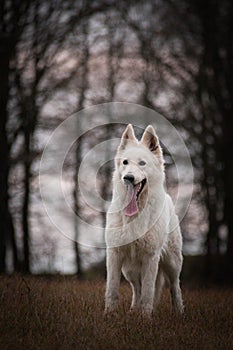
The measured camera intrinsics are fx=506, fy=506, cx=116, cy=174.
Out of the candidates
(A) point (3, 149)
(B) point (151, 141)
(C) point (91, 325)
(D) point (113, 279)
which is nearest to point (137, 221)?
(D) point (113, 279)

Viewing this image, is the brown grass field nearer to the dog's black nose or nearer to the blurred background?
the dog's black nose

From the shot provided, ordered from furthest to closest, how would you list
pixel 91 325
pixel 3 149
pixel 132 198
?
pixel 3 149 → pixel 132 198 → pixel 91 325

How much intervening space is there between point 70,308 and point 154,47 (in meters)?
8.63

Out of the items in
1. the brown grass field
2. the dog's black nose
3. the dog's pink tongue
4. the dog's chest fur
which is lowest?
the brown grass field

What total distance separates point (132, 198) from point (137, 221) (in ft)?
1.11

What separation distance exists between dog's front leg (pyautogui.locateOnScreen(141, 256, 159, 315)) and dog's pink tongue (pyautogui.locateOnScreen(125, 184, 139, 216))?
2.19ft

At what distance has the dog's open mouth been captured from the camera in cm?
668

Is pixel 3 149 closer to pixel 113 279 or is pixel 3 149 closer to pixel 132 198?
pixel 132 198

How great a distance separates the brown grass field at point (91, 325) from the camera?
5.30 m

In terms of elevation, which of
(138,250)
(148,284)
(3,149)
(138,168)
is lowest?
(148,284)

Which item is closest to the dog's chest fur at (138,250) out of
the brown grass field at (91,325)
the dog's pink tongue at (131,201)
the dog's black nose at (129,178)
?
the dog's pink tongue at (131,201)

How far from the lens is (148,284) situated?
22.0 ft

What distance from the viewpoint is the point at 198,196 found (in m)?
13.7

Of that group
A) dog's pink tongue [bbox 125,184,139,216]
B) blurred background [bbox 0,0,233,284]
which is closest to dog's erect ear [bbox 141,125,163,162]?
dog's pink tongue [bbox 125,184,139,216]
